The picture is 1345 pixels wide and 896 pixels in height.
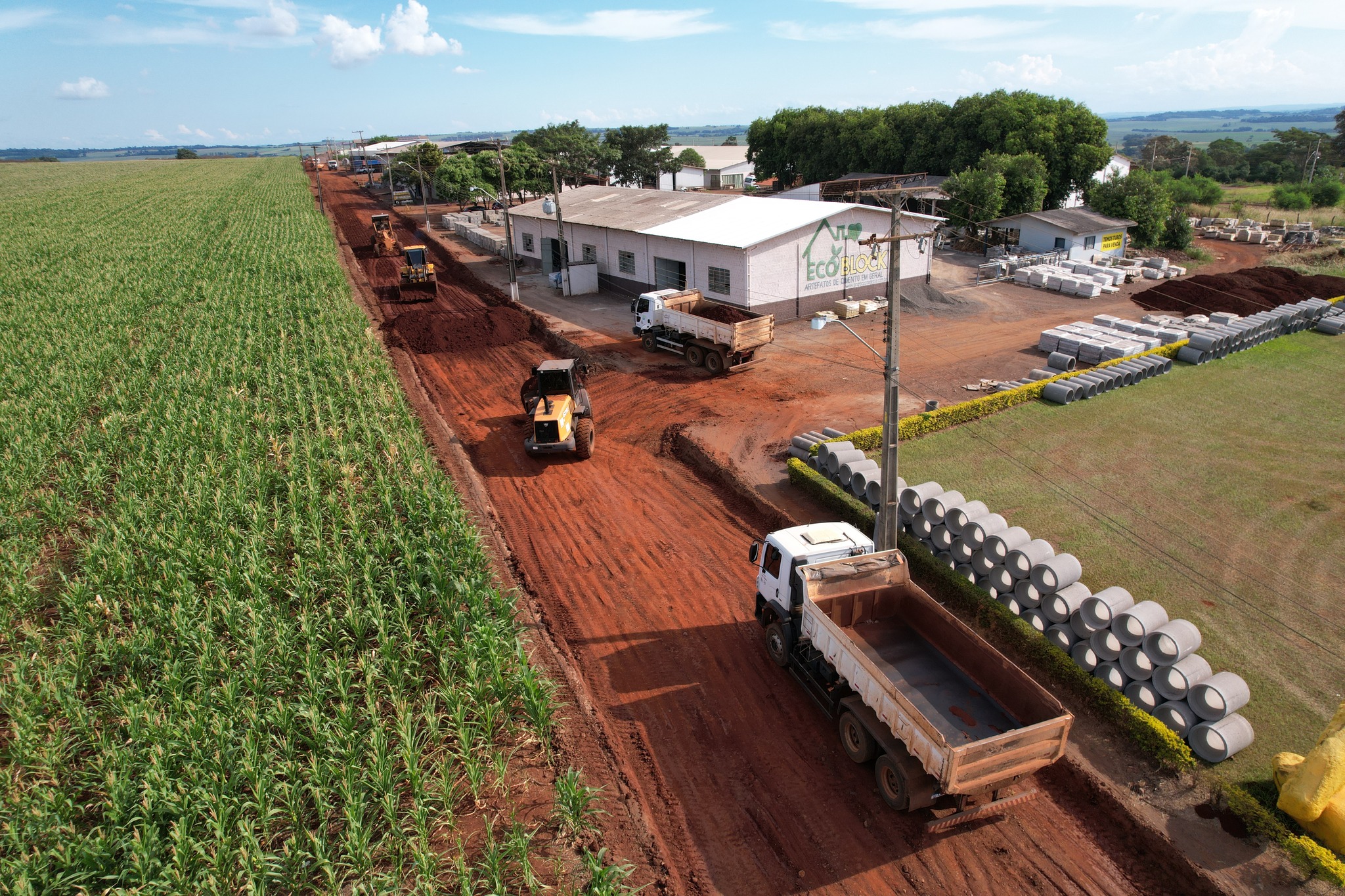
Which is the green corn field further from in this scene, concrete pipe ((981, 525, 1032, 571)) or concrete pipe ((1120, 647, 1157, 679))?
concrete pipe ((1120, 647, 1157, 679))

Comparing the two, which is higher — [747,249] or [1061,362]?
[747,249]

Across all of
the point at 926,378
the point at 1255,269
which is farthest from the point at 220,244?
the point at 1255,269

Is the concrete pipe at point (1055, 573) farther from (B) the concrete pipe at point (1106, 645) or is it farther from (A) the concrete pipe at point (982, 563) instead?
(B) the concrete pipe at point (1106, 645)

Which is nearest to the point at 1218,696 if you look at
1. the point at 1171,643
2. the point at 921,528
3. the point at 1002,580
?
the point at 1171,643

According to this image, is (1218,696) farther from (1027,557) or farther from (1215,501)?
(1215,501)

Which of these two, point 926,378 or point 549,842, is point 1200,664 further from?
point 926,378

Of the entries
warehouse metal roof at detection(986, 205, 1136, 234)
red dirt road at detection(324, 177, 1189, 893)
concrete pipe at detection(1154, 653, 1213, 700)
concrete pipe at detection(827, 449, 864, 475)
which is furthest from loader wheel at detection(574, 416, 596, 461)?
warehouse metal roof at detection(986, 205, 1136, 234)

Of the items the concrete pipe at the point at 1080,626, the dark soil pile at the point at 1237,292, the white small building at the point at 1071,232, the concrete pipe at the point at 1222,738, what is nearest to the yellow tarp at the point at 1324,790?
the concrete pipe at the point at 1222,738
